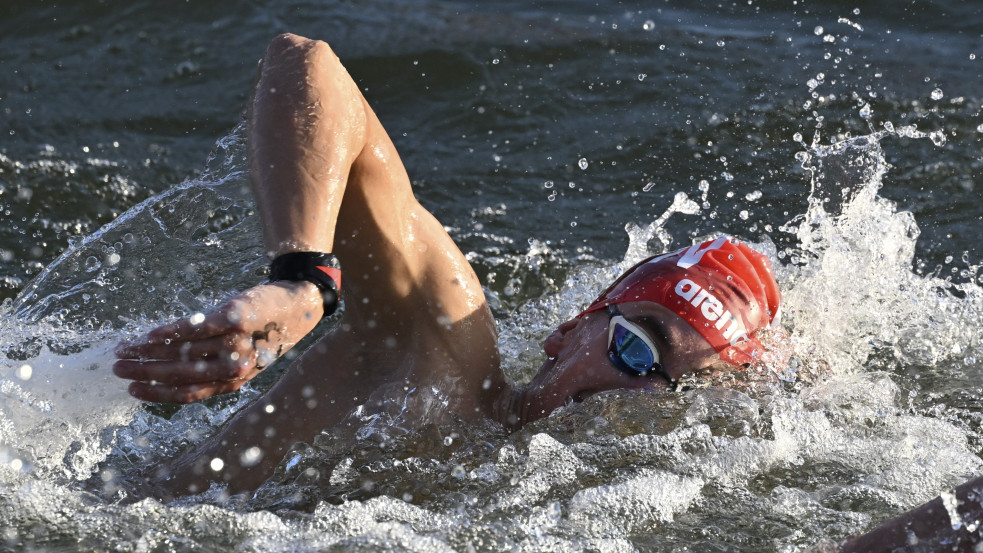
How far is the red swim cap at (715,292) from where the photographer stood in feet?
10.9

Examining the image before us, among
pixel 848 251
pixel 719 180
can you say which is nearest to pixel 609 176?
pixel 719 180

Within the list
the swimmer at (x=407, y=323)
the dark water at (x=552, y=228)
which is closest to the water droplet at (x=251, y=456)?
the swimmer at (x=407, y=323)

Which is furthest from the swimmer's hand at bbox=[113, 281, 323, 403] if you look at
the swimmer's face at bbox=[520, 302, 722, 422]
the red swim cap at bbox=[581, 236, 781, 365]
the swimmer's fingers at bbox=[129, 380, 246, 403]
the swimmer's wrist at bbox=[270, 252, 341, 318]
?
the red swim cap at bbox=[581, 236, 781, 365]

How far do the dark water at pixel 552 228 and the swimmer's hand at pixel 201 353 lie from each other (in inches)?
19.9

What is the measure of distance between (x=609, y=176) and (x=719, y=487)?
320 cm

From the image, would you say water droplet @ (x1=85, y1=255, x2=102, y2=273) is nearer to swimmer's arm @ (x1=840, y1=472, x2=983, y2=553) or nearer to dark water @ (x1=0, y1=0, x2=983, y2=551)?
dark water @ (x1=0, y1=0, x2=983, y2=551)

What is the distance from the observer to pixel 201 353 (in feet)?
7.30

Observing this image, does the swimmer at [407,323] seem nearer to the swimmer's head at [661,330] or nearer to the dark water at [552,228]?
the swimmer's head at [661,330]

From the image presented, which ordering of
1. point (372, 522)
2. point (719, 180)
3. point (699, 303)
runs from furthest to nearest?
point (719, 180) < point (699, 303) < point (372, 522)

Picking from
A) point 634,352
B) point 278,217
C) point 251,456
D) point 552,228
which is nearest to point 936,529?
point 634,352

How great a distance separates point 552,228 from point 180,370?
353cm

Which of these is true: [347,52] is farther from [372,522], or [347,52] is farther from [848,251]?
[372,522]

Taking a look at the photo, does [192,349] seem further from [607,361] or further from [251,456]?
[607,361]

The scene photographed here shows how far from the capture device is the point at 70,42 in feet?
22.6
